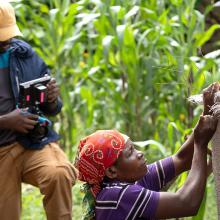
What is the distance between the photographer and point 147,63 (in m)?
4.85

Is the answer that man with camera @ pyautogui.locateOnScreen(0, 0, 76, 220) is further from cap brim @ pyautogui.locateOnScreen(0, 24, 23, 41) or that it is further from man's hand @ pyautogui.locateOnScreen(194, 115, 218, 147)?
man's hand @ pyautogui.locateOnScreen(194, 115, 218, 147)

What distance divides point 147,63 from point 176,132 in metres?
0.70

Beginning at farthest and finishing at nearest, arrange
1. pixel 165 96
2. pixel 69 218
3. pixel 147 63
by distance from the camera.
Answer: pixel 165 96 → pixel 147 63 → pixel 69 218

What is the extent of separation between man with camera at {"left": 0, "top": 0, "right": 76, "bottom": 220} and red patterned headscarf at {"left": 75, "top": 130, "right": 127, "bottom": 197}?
940 millimetres

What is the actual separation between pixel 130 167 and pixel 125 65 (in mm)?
2306

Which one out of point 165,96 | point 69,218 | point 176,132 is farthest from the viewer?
point 165,96

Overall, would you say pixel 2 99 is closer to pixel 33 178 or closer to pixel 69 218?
pixel 33 178

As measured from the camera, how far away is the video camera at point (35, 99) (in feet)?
12.2

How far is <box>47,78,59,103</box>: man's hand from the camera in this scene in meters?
3.82

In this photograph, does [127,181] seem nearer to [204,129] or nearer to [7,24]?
[204,129]

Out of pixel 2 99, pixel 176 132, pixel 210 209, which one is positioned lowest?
pixel 210 209

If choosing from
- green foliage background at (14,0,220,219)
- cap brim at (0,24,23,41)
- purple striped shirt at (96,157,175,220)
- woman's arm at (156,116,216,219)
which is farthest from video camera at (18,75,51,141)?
woman's arm at (156,116,216,219)

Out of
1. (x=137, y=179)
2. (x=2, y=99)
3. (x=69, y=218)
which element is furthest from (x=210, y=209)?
(x=137, y=179)

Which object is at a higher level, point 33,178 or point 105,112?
point 33,178
